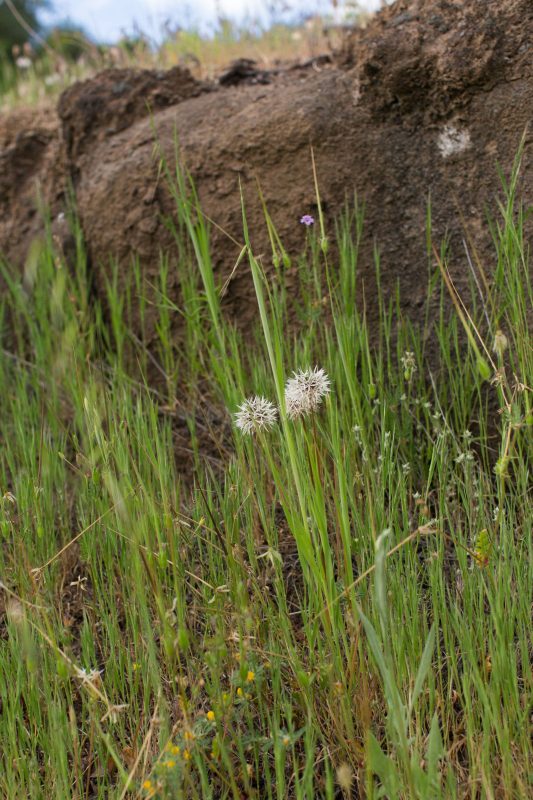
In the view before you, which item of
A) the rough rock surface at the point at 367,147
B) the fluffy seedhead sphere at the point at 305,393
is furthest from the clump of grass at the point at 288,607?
the rough rock surface at the point at 367,147

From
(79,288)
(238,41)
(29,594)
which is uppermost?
(238,41)

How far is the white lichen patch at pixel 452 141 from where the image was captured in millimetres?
2525

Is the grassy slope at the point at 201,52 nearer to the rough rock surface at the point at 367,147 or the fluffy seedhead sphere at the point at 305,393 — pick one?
the rough rock surface at the point at 367,147

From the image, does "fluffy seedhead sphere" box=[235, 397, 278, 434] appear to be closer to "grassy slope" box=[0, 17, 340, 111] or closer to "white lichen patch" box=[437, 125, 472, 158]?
"white lichen patch" box=[437, 125, 472, 158]

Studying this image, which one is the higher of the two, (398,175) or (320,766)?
(398,175)

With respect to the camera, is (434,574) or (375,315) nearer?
(434,574)

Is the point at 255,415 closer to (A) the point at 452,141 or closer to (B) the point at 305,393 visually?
(B) the point at 305,393

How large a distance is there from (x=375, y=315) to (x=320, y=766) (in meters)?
1.45

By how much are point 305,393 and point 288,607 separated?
0.52 meters

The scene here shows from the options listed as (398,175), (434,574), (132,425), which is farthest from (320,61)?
(434,574)

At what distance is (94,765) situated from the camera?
66.8 inches

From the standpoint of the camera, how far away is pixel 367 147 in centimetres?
267

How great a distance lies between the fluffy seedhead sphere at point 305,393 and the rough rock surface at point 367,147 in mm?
962

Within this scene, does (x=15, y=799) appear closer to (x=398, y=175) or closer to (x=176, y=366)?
(x=176, y=366)
